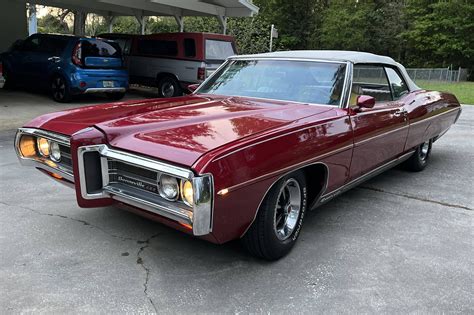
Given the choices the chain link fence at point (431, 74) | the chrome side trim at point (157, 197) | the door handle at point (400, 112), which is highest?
the door handle at point (400, 112)

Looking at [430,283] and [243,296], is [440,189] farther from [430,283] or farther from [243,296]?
[243,296]

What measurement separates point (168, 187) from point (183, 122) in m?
0.67

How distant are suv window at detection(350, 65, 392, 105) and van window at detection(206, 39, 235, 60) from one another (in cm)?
776

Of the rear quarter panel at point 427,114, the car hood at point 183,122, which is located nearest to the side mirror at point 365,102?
the car hood at point 183,122

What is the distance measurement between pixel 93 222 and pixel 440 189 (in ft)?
13.2

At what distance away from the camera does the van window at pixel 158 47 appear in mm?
12898

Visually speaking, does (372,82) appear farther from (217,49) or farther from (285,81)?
(217,49)

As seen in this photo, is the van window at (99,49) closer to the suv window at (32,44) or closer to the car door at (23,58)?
the suv window at (32,44)

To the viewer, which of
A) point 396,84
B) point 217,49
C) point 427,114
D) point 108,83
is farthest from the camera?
point 217,49

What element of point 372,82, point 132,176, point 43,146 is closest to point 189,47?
point 372,82

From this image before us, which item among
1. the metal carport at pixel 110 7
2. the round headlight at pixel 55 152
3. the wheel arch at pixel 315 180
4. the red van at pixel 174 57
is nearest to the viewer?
the round headlight at pixel 55 152

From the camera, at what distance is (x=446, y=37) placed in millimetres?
38281

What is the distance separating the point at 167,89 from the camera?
1318 centimetres

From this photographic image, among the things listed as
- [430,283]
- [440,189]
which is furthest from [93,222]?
[440,189]
